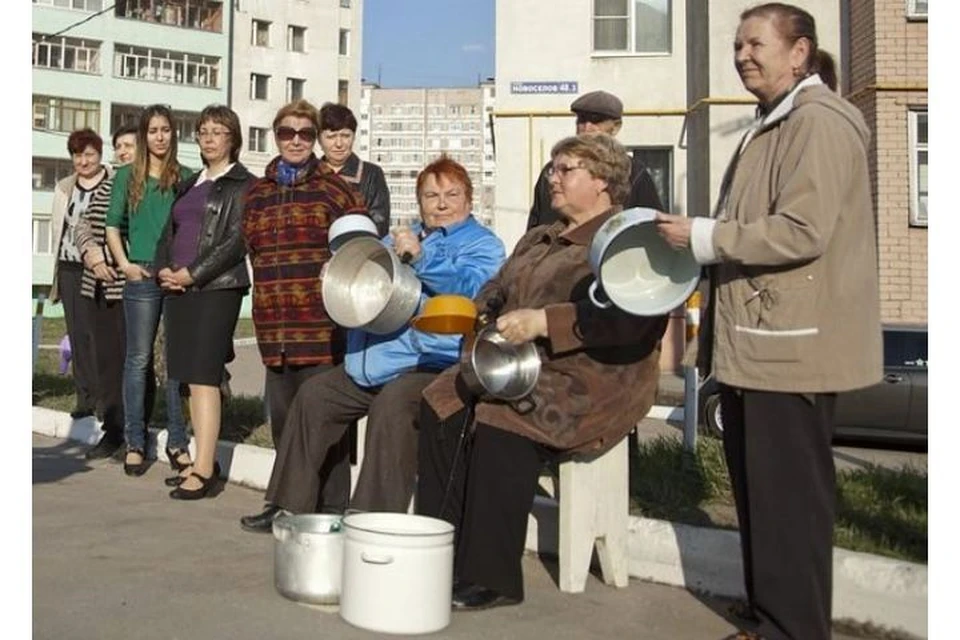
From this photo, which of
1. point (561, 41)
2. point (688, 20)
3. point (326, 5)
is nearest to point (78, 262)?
point (561, 41)

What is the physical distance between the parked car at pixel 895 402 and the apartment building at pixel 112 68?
48.8 meters

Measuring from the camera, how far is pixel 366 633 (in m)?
3.89

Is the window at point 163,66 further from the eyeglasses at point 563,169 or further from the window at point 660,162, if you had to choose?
the eyeglasses at point 563,169

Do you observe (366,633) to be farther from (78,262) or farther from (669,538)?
(78,262)

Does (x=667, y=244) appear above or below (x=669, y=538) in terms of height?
above

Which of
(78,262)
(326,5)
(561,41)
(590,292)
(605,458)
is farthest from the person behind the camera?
(326,5)

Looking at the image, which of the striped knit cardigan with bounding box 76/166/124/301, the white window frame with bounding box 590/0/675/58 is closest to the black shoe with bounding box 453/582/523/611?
the striped knit cardigan with bounding box 76/166/124/301

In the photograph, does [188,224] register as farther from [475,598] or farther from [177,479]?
[475,598]

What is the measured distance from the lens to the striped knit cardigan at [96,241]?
7531 millimetres

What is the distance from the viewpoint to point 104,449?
25.3 feet

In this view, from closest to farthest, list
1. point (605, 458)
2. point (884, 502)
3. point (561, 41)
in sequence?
point (605, 458), point (884, 502), point (561, 41)

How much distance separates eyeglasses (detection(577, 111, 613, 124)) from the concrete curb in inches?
76.1

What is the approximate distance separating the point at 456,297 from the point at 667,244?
0.94 m

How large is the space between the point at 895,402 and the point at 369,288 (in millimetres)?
7770
